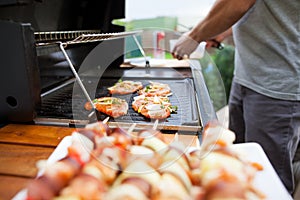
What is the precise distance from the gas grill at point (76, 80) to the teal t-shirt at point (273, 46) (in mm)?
339

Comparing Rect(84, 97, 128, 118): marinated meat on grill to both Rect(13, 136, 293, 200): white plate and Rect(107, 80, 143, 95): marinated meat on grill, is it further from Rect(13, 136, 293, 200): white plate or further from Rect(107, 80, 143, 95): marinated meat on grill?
Rect(13, 136, 293, 200): white plate

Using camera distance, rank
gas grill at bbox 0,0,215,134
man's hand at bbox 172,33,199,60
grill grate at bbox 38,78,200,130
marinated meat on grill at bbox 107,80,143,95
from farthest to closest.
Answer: man's hand at bbox 172,33,199,60, marinated meat on grill at bbox 107,80,143,95, grill grate at bbox 38,78,200,130, gas grill at bbox 0,0,215,134

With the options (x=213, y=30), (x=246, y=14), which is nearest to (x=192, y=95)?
(x=213, y=30)

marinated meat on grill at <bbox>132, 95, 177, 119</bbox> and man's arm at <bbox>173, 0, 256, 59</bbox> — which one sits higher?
man's arm at <bbox>173, 0, 256, 59</bbox>

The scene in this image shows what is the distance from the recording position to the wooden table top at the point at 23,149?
2.16 ft

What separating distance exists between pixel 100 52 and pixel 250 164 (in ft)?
4.73

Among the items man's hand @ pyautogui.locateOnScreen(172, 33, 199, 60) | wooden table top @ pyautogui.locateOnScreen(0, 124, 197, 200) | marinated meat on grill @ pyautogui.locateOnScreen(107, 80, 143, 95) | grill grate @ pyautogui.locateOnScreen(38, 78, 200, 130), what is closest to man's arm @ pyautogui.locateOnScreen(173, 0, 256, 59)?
man's hand @ pyautogui.locateOnScreen(172, 33, 199, 60)

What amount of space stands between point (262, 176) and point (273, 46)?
3.13 ft

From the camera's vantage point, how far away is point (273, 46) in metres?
1.39

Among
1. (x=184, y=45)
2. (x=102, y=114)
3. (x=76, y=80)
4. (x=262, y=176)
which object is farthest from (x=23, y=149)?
(x=184, y=45)

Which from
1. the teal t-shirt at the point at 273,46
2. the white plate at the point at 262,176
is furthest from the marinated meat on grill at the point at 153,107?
the teal t-shirt at the point at 273,46

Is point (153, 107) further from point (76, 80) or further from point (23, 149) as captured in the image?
point (23, 149)

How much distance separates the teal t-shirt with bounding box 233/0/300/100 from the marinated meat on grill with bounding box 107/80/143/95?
2.23ft

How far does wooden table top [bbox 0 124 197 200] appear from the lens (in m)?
0.66
